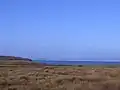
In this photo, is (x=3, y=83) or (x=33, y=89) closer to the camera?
(x=33, y=89)

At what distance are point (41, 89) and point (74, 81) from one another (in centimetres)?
301

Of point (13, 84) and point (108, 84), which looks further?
point (13, 84)

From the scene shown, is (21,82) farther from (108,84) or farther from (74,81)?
(108,84)

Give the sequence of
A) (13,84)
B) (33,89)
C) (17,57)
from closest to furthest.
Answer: (33,89) < (13,84) < (17,57)

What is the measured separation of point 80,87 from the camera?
558 inches

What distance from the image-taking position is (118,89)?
1418cm

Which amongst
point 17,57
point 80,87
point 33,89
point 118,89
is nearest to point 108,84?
point 118,89

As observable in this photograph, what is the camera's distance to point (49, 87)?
48.1ft

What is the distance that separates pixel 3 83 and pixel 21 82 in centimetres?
113

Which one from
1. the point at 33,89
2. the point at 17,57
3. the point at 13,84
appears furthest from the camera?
the point at 17,57

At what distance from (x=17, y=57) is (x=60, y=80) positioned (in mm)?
82588

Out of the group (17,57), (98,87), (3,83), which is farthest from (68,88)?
(17,57)

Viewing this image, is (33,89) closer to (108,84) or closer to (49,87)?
(49,87)

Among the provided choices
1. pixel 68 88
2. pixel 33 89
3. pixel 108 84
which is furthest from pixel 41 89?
pixel 108 84
